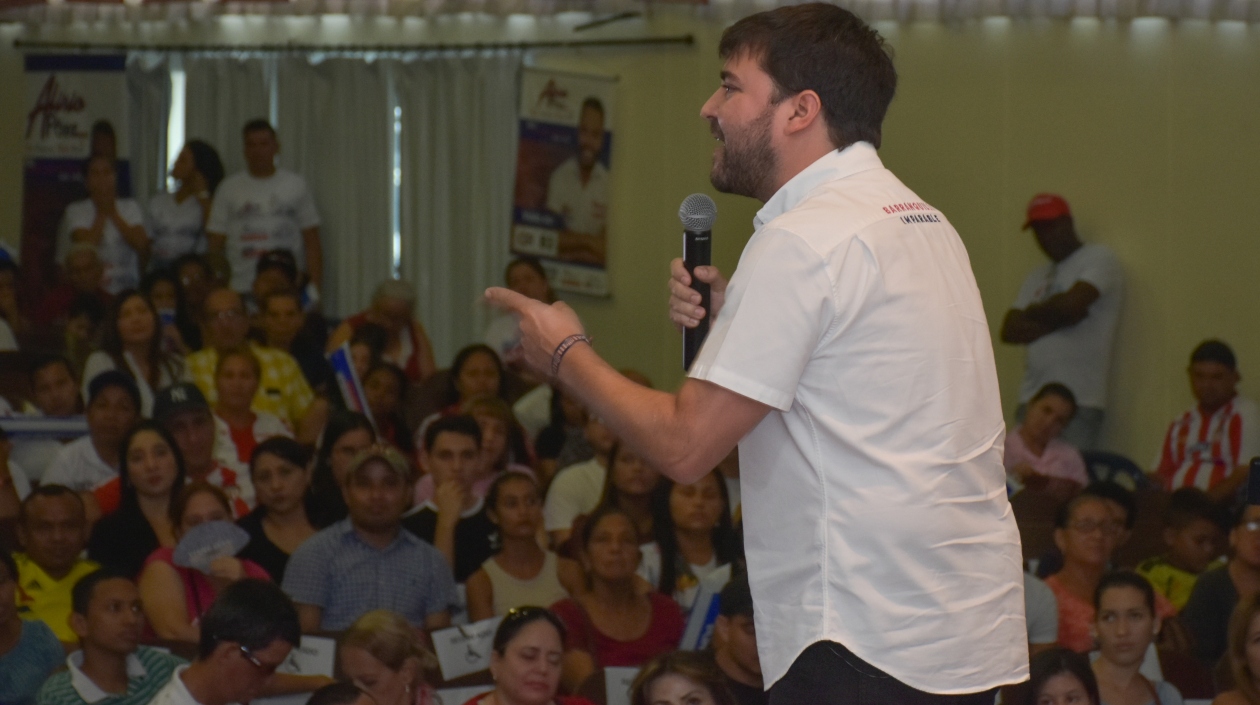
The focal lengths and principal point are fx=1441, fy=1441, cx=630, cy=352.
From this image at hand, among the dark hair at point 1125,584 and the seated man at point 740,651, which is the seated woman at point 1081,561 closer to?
the dark hair at point 1125,584

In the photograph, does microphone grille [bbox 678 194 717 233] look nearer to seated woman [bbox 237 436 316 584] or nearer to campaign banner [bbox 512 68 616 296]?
seated woman [bbox 237 436 316 584]

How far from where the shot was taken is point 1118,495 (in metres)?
4.76

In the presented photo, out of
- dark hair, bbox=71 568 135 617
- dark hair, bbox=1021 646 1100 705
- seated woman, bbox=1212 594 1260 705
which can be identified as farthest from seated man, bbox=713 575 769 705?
dark hair, bbox=71 568 135 617

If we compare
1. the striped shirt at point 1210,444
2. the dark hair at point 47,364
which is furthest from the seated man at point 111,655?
the striped shirt at point 1210,444

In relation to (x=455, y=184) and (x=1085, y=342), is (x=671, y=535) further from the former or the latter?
(x=455, y=184)

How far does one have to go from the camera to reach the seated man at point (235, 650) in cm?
341

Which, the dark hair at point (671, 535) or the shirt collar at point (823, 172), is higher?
the shirt collar at point (823, 172)

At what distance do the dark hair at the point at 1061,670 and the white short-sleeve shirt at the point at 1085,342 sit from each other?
11.8 feet

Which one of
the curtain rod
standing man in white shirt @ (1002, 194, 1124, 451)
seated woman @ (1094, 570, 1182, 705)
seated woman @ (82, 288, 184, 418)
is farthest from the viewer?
the curtain rod

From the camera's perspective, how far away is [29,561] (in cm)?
421

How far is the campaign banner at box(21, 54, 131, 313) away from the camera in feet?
27.9

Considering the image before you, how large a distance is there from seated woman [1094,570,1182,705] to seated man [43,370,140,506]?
3.21 metres

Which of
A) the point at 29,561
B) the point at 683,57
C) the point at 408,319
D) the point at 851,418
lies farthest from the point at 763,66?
the point at 683,57

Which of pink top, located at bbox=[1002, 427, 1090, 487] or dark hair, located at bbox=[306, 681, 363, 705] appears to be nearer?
dark hair, located at bbox=[306, 681, 363, 705]
